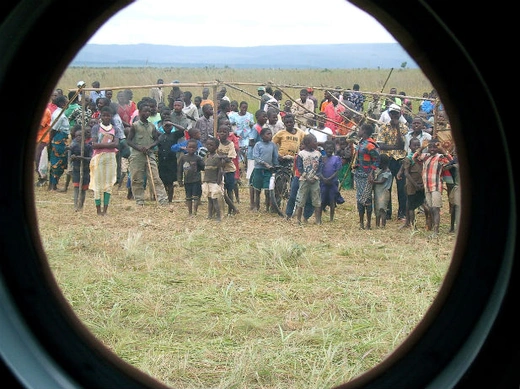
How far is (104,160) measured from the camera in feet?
40.6

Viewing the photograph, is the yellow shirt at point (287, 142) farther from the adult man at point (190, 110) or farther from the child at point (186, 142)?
the adult man at point (190, 110)

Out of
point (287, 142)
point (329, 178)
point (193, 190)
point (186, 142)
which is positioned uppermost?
point (287, 142)

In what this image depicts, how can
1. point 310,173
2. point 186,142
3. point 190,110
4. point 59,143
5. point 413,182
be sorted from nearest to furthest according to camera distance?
1. point 413,182
2. point 310,173
3. point 186,142
4. point 59,143
5. point 190,110

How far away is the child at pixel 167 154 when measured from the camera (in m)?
13.6

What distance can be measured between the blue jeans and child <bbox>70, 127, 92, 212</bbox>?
3238mm

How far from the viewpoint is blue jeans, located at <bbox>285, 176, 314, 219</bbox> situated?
12133 mm

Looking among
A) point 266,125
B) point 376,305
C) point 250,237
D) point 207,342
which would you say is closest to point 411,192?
point 250,237

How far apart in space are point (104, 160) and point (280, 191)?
2.83 meters

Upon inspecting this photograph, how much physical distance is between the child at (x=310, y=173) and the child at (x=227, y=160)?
1171 millimetres

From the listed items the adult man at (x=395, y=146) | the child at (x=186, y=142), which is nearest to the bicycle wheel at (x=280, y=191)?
the child at (x=186, y=142)

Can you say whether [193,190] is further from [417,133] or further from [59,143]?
[417,133]

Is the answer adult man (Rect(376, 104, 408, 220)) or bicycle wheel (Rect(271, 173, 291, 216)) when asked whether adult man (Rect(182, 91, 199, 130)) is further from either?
adult man (Rect(376, 104, 408, 220))

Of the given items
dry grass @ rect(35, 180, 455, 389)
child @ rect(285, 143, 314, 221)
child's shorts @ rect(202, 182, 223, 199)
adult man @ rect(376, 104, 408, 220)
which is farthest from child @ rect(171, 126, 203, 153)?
adult man @ rect(376, 104, 408, 220)

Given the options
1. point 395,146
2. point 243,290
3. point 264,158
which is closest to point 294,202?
point 264,158
